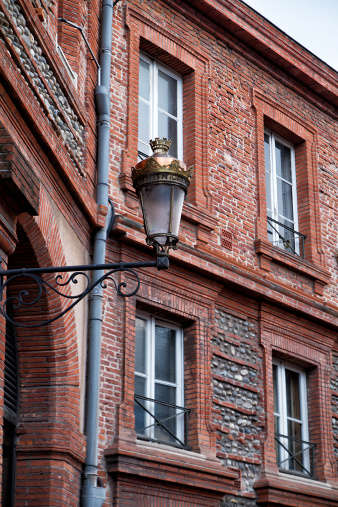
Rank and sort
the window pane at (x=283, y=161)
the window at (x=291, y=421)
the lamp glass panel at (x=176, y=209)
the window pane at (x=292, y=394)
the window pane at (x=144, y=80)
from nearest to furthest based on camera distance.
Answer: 1. the lamp glass panel at (x=176, y=209)
2. the window pane at (x=144, y=80)
3. the window at (x=291, y=421)
4. the window pane at (x=292, y=394)
5. the window pane at (x=283, y=161)

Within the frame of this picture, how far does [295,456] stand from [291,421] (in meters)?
0.51

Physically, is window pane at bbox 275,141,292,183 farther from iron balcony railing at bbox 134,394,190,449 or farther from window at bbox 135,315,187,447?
iron balcony railing at bbox 134,394,190,449

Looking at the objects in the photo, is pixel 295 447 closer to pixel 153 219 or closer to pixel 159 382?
pixel 159 382

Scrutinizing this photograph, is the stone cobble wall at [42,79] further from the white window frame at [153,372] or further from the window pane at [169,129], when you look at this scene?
the window pane at [169,129]

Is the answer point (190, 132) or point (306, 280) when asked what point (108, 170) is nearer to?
point (190, 132)

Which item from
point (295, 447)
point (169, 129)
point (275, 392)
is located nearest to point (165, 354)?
point (275, 392)

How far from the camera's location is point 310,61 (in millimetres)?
15211

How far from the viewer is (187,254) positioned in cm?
1155

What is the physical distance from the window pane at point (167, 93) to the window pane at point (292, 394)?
409cm

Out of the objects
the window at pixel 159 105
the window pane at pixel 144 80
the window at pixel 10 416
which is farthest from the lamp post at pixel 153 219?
the window pane at pixel 144 80

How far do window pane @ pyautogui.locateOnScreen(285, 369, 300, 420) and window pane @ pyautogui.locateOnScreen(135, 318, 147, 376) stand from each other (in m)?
2.97

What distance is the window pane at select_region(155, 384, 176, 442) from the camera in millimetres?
10875

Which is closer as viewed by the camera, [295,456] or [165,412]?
[165,412]

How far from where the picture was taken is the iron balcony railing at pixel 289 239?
550 inches
